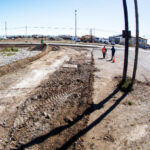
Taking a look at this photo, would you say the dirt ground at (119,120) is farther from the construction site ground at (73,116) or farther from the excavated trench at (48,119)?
the excavated trench at (48,119)

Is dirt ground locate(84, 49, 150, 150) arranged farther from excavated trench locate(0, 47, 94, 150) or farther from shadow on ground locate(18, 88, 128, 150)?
excavated trench locate(0, 47, 94, 150)

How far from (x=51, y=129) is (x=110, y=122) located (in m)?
1.98

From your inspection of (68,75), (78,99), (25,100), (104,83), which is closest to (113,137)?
(78,99)

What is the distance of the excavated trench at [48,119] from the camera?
4.71 meters

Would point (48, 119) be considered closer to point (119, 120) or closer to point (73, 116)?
point (73, 116)

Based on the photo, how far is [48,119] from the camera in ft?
19.1

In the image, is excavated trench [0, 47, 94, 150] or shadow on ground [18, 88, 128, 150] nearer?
shadow on ground [18, 88, 128, 150]

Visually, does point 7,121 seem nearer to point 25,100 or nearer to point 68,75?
point 25,100


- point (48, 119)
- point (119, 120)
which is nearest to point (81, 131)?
point (48, 119)

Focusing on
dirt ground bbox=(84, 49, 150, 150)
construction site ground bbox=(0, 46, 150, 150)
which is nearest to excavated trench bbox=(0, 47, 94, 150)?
construction site ground bbox=(0, 46, 150, 150)

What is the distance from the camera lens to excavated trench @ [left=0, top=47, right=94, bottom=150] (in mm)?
4707

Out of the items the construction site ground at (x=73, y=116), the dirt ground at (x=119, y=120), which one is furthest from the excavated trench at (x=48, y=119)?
the dirt ground at (x=119, y=120)

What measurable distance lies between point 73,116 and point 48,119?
90 cm

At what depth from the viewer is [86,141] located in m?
4.70
